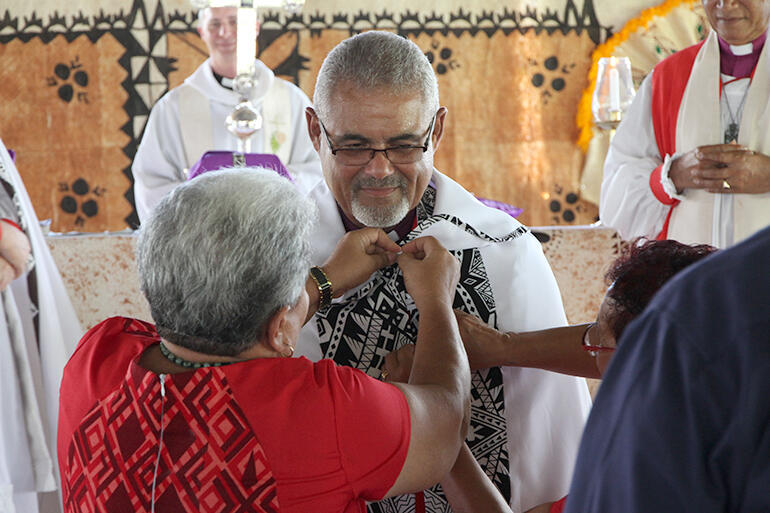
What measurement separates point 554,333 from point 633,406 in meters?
1.18

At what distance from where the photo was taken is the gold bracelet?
193cm

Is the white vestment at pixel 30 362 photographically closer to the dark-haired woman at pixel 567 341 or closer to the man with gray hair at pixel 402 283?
the man with gray hair at pixel 402 283

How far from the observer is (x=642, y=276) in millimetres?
1575

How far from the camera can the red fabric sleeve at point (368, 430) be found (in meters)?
1.50

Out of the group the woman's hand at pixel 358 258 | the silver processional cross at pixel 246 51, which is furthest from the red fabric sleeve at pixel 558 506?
the silver processional cross at pixel 246 51

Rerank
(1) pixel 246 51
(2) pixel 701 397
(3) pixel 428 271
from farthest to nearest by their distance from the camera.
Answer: (1) pixel 246 51 < (3) pixel 428 271 < (2) pixel 701 397

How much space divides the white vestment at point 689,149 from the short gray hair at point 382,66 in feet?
5.74

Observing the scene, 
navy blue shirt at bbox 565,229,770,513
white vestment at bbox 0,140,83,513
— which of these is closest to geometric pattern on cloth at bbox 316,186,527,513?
navy blue shirt at bbox 565,229,770,513

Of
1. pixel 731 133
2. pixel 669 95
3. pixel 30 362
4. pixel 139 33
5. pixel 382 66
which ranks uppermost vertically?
pixel 139 33

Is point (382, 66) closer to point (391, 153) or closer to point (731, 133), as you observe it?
point (391, 153)

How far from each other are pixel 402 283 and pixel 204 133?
11.4 ft

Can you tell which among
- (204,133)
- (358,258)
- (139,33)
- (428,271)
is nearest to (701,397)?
(428,271)

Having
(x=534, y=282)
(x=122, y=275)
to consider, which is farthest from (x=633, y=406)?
(x=122, y=275)

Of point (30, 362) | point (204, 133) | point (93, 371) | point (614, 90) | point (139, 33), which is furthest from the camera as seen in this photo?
point (139, 33)
